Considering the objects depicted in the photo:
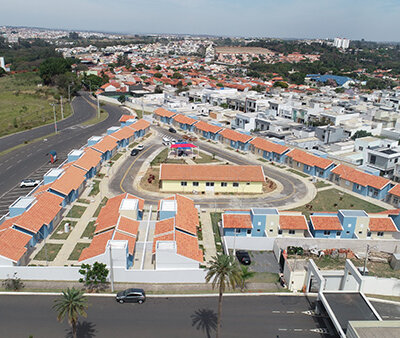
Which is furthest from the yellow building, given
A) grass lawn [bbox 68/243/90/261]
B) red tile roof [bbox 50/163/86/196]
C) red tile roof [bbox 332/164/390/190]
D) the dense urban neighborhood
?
grass lawn [bbox 68/243/90/261]

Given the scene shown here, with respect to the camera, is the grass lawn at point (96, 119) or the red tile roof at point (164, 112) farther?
the red tile roof at point (164, 112)

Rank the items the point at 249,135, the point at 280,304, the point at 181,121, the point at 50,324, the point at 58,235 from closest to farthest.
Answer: the point at 50,324, the point at 280,304, the point at 58,235, the point at 249,135, the point at 181,121

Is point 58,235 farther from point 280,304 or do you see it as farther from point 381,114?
point 381,114

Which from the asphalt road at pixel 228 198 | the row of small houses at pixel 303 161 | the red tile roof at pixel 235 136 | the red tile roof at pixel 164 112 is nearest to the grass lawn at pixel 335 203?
the asphalt road at pixel 228 198

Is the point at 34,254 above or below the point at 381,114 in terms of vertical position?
below

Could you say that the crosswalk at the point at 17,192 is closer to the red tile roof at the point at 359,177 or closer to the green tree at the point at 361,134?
the red tile roof at the point at 359,177

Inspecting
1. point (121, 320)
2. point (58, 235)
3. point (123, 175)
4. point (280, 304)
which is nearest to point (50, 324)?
point (121, 320)
